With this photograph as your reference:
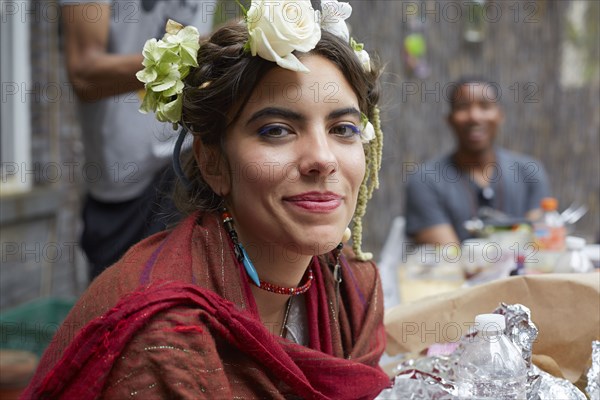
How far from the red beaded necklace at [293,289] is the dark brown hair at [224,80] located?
22 cm

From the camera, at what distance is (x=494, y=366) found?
1.46 meters

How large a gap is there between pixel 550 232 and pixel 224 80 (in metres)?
2.15

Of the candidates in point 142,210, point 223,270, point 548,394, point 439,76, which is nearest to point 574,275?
point 548,394

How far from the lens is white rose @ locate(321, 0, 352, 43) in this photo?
1.63 m

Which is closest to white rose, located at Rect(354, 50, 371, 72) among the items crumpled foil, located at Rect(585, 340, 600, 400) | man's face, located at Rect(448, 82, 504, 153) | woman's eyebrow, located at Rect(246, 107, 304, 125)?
woman's eyebrow, located at Rect(246, 107, 304, 125)

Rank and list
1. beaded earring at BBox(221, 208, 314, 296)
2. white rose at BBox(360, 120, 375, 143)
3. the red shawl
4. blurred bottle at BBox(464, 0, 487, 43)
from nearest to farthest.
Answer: the red shawl < beaded earring at BBox(221, 208, 314, 296) < white rose at BBox(360, 120, 375, 143) < blurred bottle at BBox(464, 0, 487, 43)

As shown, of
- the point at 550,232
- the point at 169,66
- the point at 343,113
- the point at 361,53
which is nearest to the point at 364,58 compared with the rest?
the point at 361,53

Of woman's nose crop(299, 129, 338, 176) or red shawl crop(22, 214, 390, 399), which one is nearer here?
red shawl crop(22, 214, 390, 399)

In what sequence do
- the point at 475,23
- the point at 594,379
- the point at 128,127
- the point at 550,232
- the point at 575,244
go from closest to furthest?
the point at 594,379
the point at 575,244
the point at 128,127
the point at 550,232
the point at 475,23

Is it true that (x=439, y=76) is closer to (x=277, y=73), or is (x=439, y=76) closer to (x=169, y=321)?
(x=277, y=73)

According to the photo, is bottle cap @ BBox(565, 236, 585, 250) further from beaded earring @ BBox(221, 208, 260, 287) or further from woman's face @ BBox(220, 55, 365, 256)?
beaded earring @ BBox(221, 208, 260, 287)

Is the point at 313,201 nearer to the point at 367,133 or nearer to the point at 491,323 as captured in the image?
the point at 367,133

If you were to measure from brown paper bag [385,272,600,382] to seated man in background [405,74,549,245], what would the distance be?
2.49 meters

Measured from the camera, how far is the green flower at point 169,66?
1.55 meters
